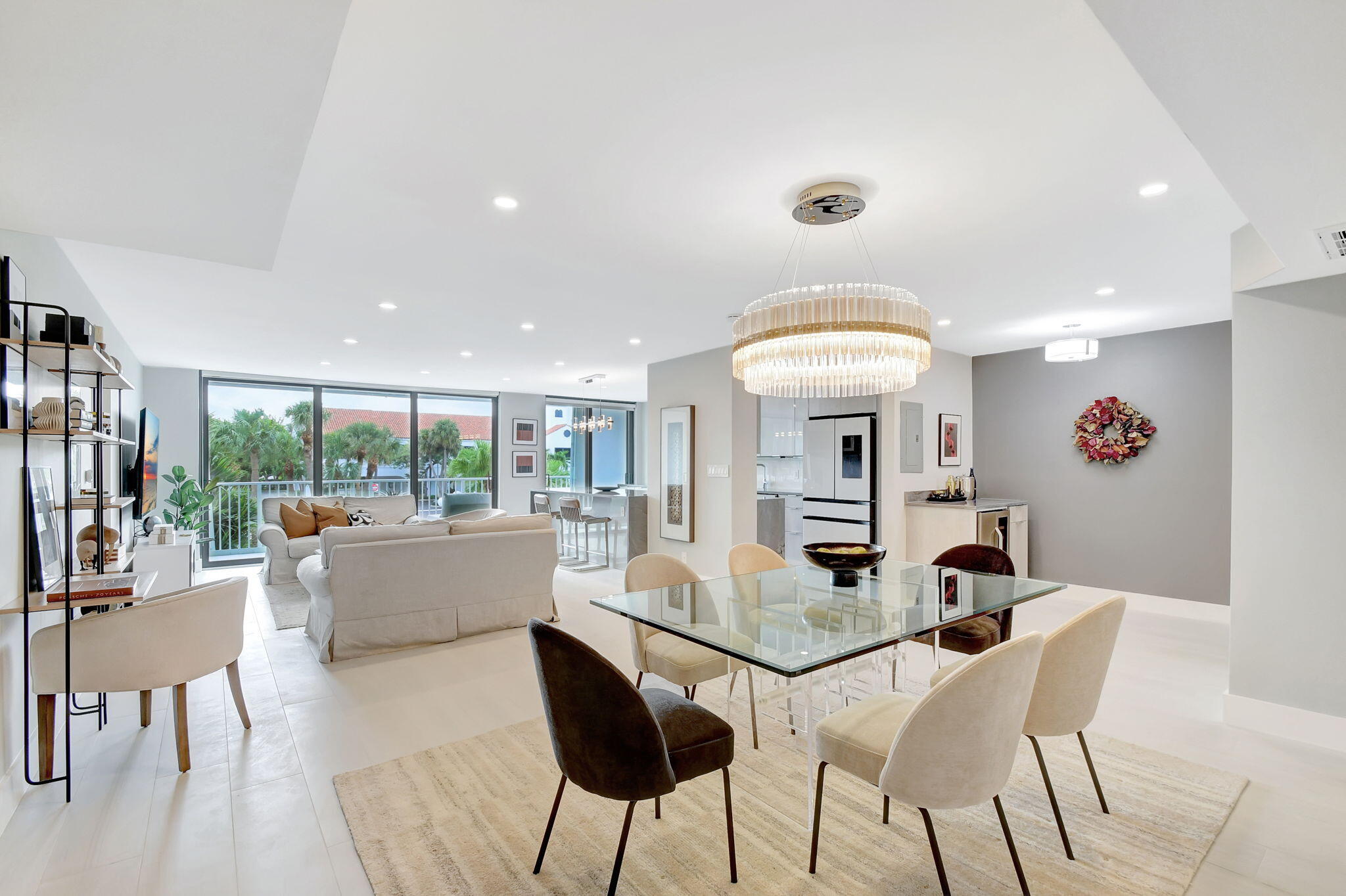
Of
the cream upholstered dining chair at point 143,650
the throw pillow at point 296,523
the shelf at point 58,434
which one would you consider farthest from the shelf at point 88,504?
the throw pillow at point 296,523

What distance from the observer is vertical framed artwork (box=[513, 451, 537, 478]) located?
Result: 10000 millimetres

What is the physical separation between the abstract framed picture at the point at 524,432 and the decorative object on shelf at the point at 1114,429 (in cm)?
767

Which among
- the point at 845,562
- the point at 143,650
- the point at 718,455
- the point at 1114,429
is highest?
the point at 1114,429

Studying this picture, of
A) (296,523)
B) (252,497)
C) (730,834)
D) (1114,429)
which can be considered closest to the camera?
(730,834)

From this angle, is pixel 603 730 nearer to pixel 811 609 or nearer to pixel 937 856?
pixel 937 856

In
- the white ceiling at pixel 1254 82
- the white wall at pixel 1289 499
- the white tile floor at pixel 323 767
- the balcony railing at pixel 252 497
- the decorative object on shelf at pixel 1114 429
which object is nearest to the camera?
the white ceiling at pixel 1254 82

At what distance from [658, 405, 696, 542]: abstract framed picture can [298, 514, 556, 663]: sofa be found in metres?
2.10

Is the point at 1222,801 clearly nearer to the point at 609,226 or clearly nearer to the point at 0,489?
the point at 609,226

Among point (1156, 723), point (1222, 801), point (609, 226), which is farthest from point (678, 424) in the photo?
point (1222, 801)

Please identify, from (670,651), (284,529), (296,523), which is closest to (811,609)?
(670,651)

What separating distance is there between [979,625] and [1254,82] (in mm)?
2485

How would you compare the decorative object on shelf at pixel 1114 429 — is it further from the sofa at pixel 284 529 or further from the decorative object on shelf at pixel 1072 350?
the sofa at pixel 284 529

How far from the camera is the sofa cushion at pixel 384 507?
757 cm

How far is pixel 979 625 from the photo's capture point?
3111mm
